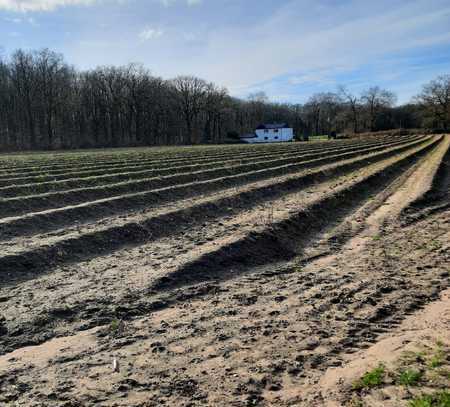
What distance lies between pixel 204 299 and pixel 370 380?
2.81 meters

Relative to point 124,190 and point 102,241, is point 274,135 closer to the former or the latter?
point 124,190

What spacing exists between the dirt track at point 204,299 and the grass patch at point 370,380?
21 centimetres

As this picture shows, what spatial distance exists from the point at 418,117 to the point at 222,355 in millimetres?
105526

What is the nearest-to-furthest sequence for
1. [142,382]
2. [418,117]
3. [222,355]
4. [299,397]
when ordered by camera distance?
[299,397]
[142,382]
[222,355]
[418,117]

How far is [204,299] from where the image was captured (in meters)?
6.20

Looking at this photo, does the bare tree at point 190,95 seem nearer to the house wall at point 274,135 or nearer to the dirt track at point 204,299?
the house wall at point 274,135

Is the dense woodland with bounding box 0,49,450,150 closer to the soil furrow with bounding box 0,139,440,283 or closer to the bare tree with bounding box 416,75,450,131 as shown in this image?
the bare tree with bounding box 416,75,450,131

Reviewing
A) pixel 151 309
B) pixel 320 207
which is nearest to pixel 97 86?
pixel 320 207

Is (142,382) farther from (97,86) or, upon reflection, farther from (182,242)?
(97,86)

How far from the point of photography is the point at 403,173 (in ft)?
71.0

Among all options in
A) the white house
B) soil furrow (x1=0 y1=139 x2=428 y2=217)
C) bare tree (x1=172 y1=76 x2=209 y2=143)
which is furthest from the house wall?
soil furrow (x1=0 y1=139 x2=428 y2=217)

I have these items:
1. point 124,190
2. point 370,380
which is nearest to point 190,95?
point 124,190

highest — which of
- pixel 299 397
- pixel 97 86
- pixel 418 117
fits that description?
pixel 97 86

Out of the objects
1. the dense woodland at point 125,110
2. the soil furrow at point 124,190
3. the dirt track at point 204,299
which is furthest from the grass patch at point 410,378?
the dense woodland at point 125,110
